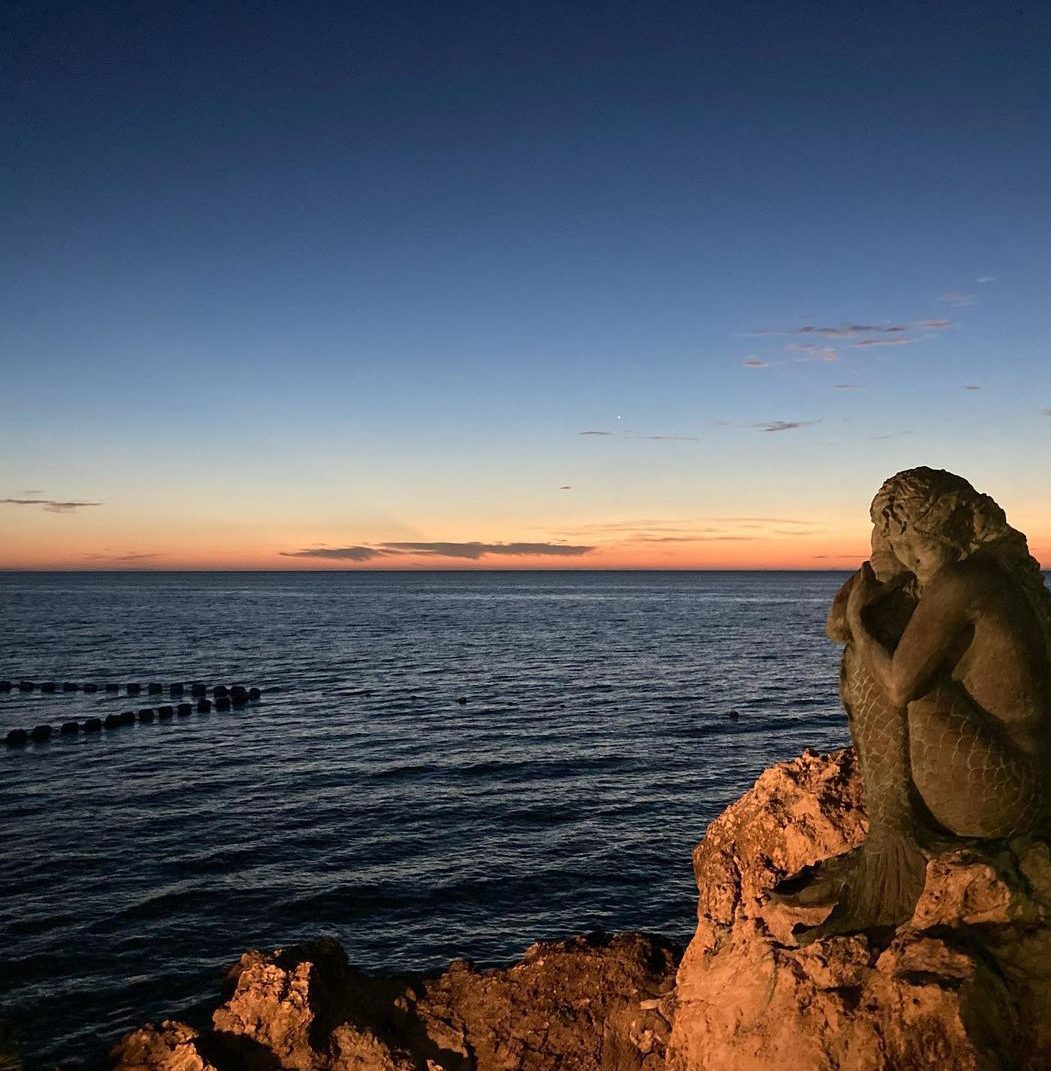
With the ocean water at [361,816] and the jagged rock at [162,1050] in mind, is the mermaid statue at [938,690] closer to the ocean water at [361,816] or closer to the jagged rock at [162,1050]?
the jagged rock at [162,1050]

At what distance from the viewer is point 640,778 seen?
38.0m

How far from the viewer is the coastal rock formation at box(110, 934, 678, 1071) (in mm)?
Result: 10133

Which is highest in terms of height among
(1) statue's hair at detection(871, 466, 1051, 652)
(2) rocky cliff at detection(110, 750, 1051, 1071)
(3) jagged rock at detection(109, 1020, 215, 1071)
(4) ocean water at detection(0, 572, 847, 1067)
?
(1) statue's hair at detection(871, 466, 1051, 652)

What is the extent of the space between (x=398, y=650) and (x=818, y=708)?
49.9 metres

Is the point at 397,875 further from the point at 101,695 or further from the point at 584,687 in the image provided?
the point at 101,695

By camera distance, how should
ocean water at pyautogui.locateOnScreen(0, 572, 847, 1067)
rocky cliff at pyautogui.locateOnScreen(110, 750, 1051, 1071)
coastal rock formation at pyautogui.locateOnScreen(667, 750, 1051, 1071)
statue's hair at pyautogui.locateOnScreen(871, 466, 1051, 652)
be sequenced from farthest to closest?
ocean water at pyautogui.locateOnScreen(0, 572, 847, 1067), statue's hair at pyautogui.locateOnScreen(871, 466, 1051, 652), rocky cliff at pyautogui.locateOnScreen(110, 750, 1051, 1071), coastal rock formation at pyautogui.locateOnScreen(667, 750, 1051, 1071)

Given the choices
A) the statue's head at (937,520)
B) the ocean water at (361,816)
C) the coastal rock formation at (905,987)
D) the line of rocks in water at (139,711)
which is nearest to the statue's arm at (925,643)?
the statue's head at (937,520)

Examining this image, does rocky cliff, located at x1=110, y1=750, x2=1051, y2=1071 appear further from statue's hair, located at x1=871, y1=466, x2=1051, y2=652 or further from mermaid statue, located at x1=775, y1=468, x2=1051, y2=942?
statue's hair, located at x1=871, y1=466, x2=1051, y2=652

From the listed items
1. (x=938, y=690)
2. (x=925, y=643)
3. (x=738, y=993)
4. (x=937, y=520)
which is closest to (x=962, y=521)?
(x=937, y=520)

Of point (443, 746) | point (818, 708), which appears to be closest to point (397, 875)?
point (443, 746)

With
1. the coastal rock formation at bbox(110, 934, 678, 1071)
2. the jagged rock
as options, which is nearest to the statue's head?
the coastal rock formation at bbox(110, 934, 678, 1071)

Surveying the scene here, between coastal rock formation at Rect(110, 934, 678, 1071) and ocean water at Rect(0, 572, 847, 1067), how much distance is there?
10105 mm

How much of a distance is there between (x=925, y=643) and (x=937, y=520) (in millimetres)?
1089

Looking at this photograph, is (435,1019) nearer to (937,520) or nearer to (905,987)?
(905,987)
